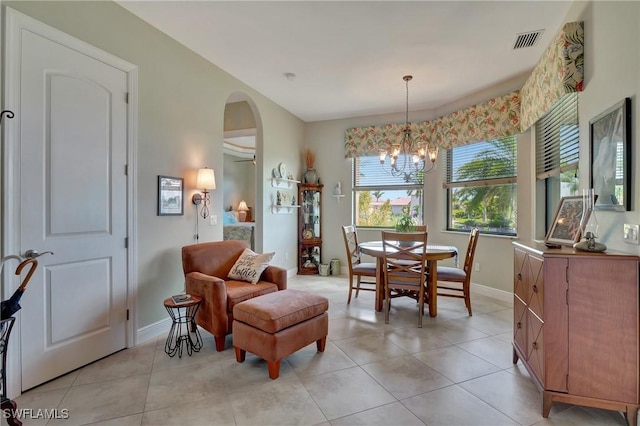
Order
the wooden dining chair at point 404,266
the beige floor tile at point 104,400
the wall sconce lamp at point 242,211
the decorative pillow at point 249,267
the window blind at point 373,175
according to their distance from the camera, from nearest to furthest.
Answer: the beige floor tile at point 104,400 < the decorative pillow at point 249,267 < the wooden dining chair at point 404,266 < the window blind at point 373,175 < the wall sconce lamp at point 242,211

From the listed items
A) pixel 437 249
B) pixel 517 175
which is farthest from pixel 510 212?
pixel 437 249

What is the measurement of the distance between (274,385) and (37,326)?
1.63 m

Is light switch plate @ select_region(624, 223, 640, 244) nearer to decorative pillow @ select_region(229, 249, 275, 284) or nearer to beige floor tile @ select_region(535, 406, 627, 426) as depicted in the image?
beige floor tile @ select_region(535, 406, 627, 426)

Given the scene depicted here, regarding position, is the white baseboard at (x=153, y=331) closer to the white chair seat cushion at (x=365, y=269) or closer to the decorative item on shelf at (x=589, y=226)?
the white chair seat cushion at (x=365, y=269)

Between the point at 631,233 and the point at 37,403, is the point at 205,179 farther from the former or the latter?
the point at 631,233

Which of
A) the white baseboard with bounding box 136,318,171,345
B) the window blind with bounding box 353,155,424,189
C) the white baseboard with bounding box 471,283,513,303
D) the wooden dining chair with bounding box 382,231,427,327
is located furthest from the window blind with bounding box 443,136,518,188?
the white baseboard with bounding box 136,318,171,345

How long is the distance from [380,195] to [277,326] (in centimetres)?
382

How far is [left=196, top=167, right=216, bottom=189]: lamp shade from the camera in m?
3.25

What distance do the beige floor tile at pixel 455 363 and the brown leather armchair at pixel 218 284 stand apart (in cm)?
147

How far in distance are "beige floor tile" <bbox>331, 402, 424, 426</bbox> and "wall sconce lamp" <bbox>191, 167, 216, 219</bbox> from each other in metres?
2.48

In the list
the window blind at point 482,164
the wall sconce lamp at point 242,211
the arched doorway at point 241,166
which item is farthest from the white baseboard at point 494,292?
the wall sconce lamp at point 242,211

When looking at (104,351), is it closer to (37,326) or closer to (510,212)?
(37,326)

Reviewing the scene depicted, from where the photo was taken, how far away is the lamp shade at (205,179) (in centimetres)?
325

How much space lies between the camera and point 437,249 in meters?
3.50
